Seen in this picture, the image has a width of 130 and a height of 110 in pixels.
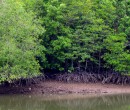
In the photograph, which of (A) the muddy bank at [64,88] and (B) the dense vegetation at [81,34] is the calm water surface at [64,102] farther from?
(B) the dense vegetation at [81,34]

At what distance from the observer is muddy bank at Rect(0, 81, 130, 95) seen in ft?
93.9

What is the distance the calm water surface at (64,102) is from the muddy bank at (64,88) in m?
1.98

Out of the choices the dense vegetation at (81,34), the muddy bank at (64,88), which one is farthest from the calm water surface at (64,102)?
the dense vegetation at (81,34)

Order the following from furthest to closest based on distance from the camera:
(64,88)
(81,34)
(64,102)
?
(81,34) → (64,88) → (64,102)

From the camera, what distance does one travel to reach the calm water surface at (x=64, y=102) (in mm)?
22145

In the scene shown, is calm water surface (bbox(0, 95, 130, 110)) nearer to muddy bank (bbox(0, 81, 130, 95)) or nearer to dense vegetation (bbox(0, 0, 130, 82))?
muddy bank (bbox(0, 81, 130, 95))

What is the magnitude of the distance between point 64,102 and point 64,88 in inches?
224

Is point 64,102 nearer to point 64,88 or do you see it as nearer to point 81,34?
point 64,88

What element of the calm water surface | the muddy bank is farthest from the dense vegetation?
the calm water surface

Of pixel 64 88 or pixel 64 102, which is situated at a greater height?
pixel 64 88

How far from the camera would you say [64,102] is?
24.4m

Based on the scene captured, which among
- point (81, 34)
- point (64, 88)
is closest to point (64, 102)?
point (64, 88)

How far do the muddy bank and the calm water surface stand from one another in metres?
1.98

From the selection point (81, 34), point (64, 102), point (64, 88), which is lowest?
point (64, 102)
